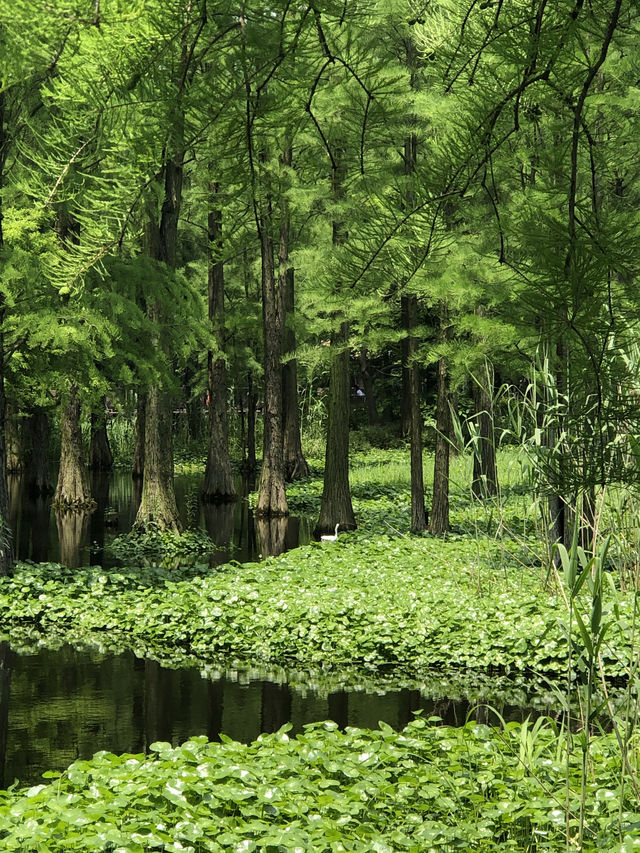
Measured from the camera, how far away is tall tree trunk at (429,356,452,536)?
13.6 metres

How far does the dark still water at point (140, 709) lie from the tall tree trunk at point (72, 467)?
10.6 metres

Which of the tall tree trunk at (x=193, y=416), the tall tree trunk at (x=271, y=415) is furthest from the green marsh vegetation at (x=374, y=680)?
the tall tree trunk at (x=193, y=416)

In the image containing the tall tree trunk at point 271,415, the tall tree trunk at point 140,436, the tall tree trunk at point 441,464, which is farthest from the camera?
the tall tree trunk at point 140,436

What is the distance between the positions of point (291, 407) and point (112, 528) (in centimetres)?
784

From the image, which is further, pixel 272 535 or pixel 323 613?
pixel 272 535

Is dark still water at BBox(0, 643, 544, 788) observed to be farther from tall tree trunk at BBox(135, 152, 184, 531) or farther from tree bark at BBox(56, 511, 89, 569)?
tall tree trunk at BBox(135, 152, 184, 531)

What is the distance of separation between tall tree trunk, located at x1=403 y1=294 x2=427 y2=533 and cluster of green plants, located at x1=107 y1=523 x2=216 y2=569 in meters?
3.13

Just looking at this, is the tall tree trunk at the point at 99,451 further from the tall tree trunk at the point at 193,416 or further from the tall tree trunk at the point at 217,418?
the tall tree trunk at the point at 217,418

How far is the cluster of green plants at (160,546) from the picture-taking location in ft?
45.3

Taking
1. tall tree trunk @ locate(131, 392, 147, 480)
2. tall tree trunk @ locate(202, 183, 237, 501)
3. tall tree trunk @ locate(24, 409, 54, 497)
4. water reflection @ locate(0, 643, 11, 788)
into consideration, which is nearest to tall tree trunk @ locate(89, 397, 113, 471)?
tall tree trunk @ locate(131, 392, 147, 480)

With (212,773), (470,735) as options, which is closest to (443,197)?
(212,773)

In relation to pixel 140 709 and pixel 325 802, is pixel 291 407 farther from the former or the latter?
pixel 325 802

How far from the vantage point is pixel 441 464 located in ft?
45.2

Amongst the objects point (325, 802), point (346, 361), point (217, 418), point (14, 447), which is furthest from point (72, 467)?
point (325, 802)
